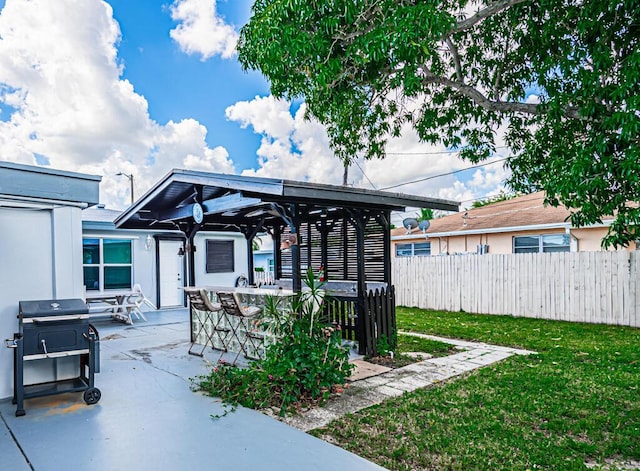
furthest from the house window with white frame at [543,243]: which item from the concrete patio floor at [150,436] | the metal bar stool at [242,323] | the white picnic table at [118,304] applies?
the concrete patio floor at [150,436]

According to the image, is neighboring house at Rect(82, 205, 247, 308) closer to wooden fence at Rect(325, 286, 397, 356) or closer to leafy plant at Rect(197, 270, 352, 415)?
wooden fence at Rect(325, 286, 397, 356)

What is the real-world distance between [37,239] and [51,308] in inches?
34.4

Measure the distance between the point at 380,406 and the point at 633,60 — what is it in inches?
149

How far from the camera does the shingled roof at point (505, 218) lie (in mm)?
13054

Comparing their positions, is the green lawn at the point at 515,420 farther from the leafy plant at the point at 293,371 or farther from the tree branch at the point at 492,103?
the tree branch at the point at 492,103

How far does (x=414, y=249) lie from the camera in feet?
56.5

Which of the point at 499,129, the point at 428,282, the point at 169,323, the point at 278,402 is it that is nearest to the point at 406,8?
the point at 499,129

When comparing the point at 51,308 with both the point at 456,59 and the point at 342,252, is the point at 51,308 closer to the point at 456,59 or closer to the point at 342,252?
the point at 342,252

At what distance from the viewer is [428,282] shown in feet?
39.4

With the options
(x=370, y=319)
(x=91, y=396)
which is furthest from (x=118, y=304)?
(x=370, y=319)

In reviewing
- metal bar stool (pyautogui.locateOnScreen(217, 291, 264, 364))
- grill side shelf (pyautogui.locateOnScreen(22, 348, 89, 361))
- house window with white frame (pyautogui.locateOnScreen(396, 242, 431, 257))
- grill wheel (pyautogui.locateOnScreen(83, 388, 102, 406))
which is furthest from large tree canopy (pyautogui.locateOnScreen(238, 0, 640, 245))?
house window with white frame (pyautogui.locateOnScreen(396, 242, 431, 257))

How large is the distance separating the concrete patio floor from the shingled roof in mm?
10862

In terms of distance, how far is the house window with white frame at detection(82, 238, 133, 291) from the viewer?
11.1 m

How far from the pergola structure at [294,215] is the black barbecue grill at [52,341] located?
2.22 m
